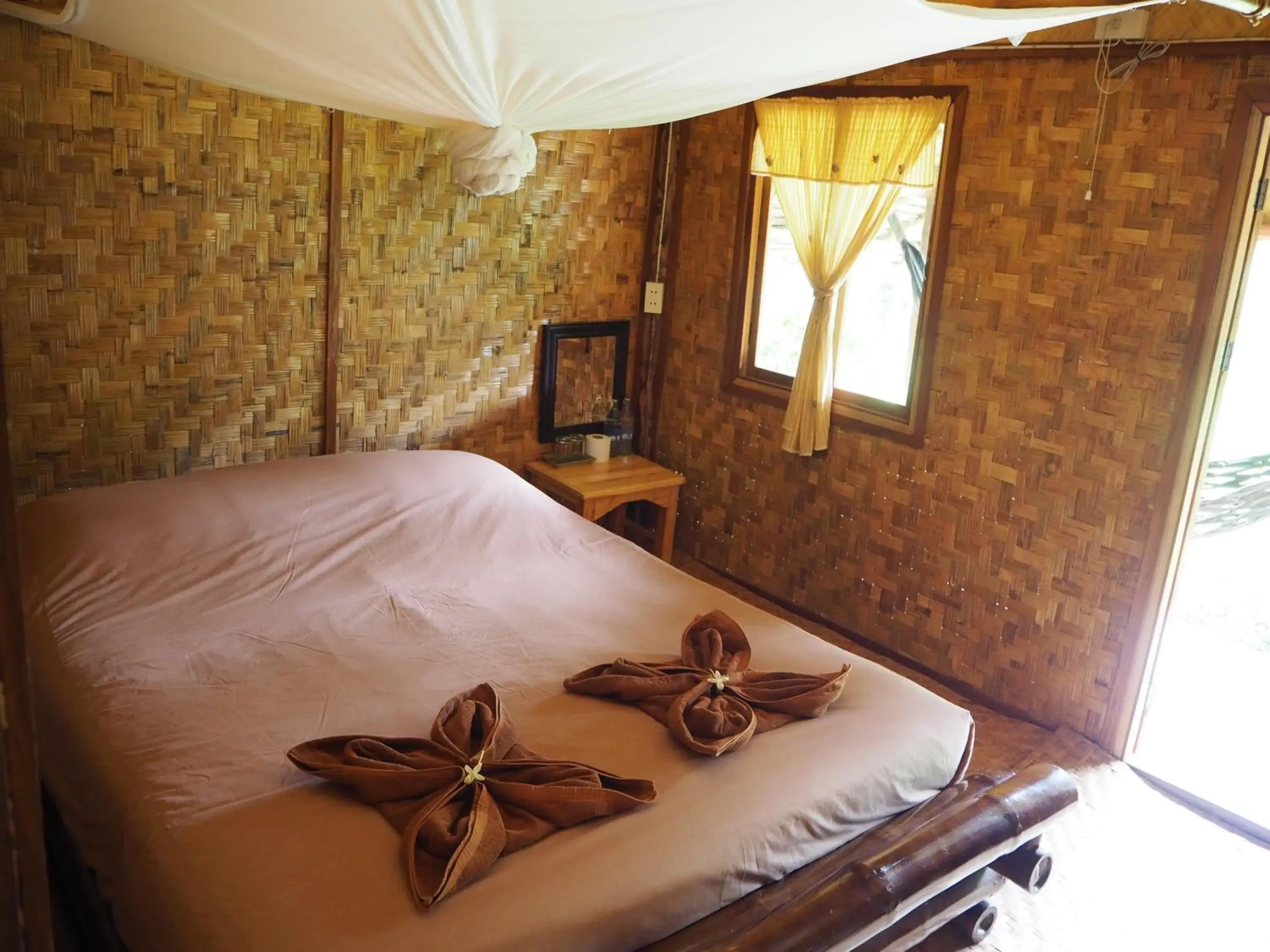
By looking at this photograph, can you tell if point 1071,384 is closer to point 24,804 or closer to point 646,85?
point 646,85

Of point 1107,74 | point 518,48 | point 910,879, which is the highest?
point 1107,74

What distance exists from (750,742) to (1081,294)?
1.75 metres

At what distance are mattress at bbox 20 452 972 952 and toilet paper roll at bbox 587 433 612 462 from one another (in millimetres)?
748

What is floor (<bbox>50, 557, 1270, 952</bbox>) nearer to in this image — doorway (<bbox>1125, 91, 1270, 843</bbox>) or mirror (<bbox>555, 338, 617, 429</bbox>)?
doorway (<bbox>1125, 91, 1270, 843</bbox>)

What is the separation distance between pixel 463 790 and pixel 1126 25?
8.44 feet

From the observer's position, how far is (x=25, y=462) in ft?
9.82

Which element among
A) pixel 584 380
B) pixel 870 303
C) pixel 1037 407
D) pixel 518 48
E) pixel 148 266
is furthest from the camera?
pixel 584 380

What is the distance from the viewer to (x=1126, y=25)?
112 inches

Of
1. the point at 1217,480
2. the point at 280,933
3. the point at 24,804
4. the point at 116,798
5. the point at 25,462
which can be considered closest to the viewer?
the point at 24,804

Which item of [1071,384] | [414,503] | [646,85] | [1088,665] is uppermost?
[646,85]

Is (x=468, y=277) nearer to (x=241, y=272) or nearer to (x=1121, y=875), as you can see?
(x=241, y=272)

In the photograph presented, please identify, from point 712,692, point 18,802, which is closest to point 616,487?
point 712,692

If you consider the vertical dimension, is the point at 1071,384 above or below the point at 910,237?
below

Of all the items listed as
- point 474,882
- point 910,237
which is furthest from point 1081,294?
point 474,882
